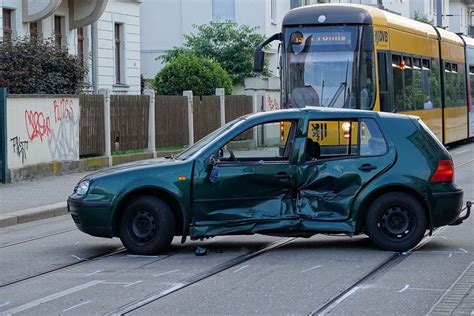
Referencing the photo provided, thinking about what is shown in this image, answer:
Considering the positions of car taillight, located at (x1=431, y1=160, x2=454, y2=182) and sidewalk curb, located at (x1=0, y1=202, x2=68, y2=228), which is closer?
car taillight, located at (x1=431, y1=160, x2=454, y2=182)

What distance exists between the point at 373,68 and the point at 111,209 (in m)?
10.7

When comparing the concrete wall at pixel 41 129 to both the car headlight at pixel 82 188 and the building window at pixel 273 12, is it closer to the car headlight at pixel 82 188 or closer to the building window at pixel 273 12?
the car headlight at pixel 82 188

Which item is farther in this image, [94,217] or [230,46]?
[230,46]

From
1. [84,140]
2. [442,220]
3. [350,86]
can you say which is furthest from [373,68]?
[442,220]

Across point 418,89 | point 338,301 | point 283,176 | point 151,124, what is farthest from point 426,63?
point 338,301

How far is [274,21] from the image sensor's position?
47.1m

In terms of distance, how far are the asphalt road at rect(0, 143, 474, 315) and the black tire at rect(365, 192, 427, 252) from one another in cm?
15

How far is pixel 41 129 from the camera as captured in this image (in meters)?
21.1

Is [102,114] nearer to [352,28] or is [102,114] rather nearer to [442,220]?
[352,28]

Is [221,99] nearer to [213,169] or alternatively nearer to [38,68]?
[38,68]

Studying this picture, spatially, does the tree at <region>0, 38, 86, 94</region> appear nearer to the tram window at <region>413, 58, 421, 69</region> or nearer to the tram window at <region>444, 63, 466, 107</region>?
the tram window at <region>413, 58, 421, 69</region>

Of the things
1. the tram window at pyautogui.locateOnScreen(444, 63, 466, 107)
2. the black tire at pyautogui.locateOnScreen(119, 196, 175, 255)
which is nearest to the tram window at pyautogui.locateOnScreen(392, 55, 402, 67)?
the tram window at pyautogui.locateOnScreen(444, 63, 466, 107)

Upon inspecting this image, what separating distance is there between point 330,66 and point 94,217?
33.4 feet

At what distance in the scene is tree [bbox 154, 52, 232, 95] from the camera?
32.2 meters
